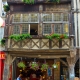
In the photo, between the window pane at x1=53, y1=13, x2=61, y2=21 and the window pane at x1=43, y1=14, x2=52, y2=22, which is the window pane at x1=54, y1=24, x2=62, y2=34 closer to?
the window pane at x1=53, y1=13, x2=61, y2=21

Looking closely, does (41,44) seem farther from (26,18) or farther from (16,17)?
(16,17)

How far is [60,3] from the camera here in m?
14.2

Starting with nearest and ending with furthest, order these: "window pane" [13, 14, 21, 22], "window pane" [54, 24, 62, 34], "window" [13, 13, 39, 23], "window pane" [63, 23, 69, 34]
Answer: "window pane" [63, 23, 69, 34], "window pane" [54, 24, 62, 34], "window" [13, 13, 39, 23], "window pane" [13, 14, 21, 22]

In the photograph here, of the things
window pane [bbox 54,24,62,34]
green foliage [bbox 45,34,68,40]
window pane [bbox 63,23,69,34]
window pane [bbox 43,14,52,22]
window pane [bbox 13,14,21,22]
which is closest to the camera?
green foliage [bbox 45,34,68,40]

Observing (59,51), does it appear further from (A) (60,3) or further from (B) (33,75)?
(B) (33,75)

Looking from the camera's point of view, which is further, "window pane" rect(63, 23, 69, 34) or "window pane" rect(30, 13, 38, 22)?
"window pane" rect(30, 13, 38, 22)

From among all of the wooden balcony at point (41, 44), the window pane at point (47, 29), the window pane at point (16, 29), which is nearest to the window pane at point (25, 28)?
the window pane at point (16, 29)

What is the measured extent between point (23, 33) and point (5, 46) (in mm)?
1573

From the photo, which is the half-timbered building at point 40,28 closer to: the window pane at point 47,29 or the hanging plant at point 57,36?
the window pane at point 47,29

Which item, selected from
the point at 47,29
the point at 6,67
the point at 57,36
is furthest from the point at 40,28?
the point at 6,67

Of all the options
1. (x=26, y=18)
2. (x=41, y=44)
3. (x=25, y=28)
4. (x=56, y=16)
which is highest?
(x=56, y=16)

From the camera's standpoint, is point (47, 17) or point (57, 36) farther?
point (47, 17)

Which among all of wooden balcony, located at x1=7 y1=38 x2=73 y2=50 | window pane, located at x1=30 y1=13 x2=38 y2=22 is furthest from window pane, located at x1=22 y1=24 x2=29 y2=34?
wooden balcony, located at x1=7 y1=38 x2=73 y2=50

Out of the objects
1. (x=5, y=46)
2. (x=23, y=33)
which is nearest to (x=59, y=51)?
(x=23, y=33)
